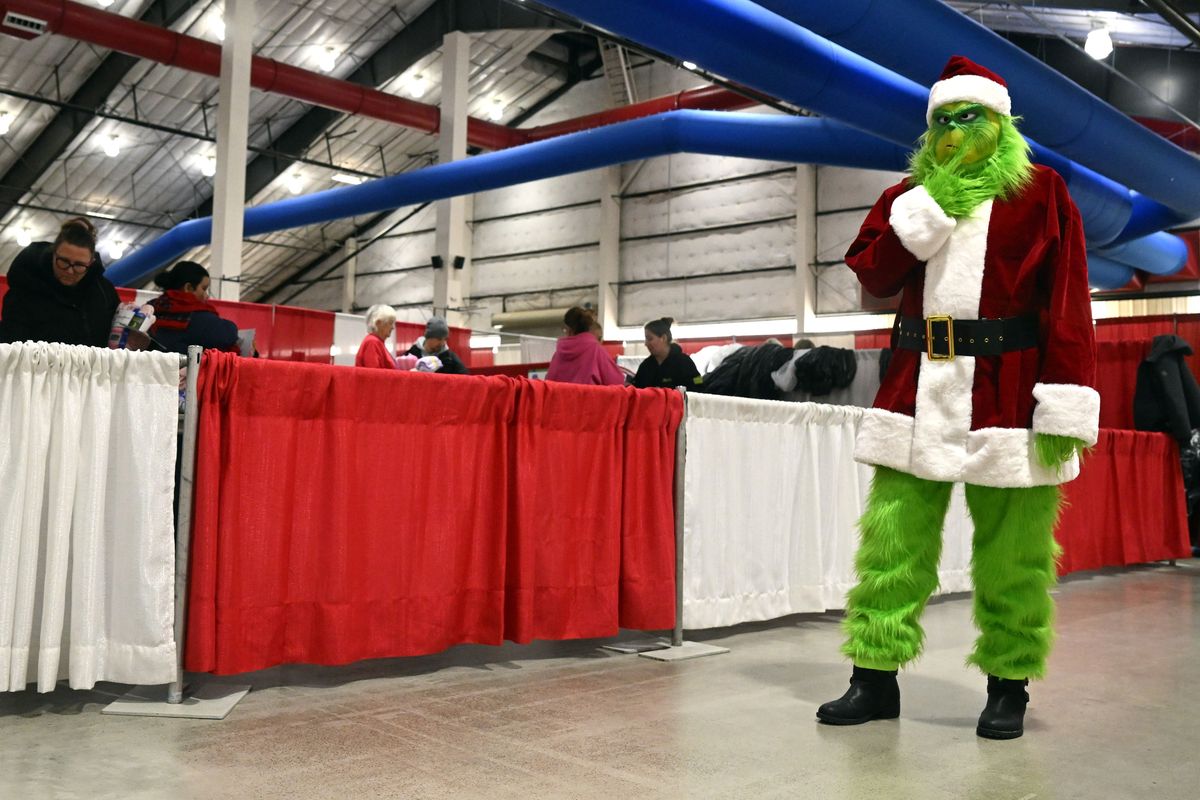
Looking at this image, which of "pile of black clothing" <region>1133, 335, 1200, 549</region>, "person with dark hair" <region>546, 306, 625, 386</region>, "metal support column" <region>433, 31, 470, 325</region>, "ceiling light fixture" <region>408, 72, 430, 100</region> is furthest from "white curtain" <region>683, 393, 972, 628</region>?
"ceiling light fixture" <region>408, 72, 430, 100</region>

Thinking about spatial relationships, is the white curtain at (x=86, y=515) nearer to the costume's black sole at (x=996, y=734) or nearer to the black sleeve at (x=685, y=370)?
the costume's black sole at (x=996, y=734)

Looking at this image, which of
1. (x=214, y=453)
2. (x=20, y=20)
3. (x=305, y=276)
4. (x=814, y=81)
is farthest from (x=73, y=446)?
(x=305, y=276)

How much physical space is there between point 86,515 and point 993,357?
80.6 inches

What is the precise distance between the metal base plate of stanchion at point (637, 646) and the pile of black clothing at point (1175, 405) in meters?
5.34

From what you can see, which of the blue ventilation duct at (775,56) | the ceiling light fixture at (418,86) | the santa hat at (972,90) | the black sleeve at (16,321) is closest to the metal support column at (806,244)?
the ceiling light fixture at (418,86)

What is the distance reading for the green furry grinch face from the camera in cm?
241

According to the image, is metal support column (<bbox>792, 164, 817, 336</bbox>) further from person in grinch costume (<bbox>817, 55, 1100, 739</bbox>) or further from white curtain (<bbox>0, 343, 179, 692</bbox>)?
white curtain (<bbox>0, 343, 179, 692</bbox>)

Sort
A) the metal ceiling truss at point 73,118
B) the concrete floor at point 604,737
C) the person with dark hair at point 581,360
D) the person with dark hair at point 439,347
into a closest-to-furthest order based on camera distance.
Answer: the concrete floor at point 604,737, the person with dark hair at point 581,360, the person with dark hair at point 439,347, the metal ceiling truss at point 73,118

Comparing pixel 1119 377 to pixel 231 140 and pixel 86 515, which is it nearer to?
pixel 86 515

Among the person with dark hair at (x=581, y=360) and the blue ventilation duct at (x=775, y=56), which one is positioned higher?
the blue ventilation duct at (x=775, y=56)

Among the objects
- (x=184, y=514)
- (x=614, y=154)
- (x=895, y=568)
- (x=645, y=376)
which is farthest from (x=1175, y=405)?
(x=184, y=514)

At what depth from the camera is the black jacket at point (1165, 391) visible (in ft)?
23.9

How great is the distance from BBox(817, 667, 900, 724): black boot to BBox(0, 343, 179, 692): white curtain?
58.7 inches

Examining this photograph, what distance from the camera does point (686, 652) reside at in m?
3.20
